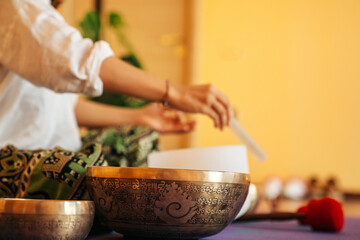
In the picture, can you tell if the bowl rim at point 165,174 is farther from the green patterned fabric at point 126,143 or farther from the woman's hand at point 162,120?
the woman's hand at point 162,120

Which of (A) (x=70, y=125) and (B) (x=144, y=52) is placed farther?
(B) (x=144, y=52)

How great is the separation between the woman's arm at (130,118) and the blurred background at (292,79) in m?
2.63

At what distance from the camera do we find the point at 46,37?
2.34 ft

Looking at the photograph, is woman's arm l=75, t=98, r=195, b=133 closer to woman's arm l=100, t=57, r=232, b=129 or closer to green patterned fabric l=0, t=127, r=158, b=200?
woman's arm l=100, t=57, r=232, b=129

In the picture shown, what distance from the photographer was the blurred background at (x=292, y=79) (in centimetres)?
437

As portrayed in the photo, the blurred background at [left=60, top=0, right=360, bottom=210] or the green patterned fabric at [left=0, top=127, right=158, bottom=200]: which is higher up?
the blurred background at [left=60, top=0, right=360, bottom=210]

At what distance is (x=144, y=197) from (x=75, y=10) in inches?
144

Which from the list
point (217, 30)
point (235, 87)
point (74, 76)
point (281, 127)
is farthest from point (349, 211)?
point (74, 76)

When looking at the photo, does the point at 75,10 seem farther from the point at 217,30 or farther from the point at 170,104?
the point at 170,104

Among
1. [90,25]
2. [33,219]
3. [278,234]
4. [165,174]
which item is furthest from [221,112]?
[90,25]

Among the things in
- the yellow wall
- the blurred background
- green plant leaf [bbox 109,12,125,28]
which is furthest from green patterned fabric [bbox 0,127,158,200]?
the yellow wall

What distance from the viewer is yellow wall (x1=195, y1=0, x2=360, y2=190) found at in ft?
14.3

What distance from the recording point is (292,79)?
4547 millimetres

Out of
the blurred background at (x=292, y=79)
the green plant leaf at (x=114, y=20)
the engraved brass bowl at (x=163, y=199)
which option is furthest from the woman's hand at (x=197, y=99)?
the blurred background at (x=292, y=79)
